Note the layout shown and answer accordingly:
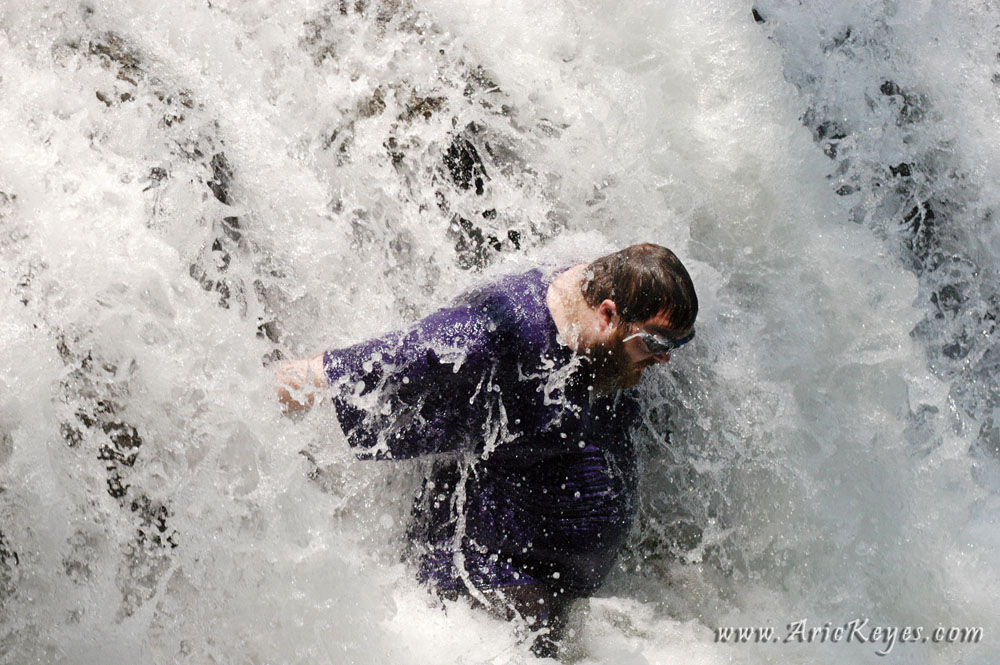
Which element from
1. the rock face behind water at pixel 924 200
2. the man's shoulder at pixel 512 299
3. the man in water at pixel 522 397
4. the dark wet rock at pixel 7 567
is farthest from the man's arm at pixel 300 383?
the rock face behind water at pixel 924 200

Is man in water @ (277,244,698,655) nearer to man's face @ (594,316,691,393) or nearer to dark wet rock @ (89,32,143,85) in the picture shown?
man's face @ (594,316,691,393)

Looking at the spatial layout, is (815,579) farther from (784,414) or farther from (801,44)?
(801,44)

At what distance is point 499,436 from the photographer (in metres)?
2.47

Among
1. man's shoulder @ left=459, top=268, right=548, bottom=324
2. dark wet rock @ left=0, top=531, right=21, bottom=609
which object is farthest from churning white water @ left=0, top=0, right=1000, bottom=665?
man's shoulder @ left=459, top=268, right=548, bottom=324

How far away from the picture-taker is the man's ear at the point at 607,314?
2.38 metres

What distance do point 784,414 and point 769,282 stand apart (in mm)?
483

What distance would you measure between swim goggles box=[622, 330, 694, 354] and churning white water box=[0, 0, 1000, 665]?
569 mm

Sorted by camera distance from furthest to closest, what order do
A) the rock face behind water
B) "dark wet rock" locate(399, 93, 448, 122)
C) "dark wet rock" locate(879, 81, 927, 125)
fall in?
"dark wet rock" locate(879, 81, 927, 125) < the rock face behind water < "dark wet rock" locate(399, 93, 448, 122)

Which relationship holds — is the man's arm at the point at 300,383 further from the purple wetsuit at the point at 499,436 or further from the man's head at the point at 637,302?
the man's head at the point at 637,302

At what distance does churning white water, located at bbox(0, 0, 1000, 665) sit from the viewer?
100 inches

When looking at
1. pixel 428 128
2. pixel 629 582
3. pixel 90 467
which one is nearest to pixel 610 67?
pixel 428 128

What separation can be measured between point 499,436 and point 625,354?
15.9 inches

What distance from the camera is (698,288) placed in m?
3.18

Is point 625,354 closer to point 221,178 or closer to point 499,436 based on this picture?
point 499,436
